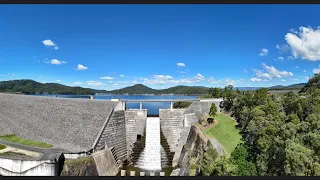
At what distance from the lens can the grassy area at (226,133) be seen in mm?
24500

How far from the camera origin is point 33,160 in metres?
19.5

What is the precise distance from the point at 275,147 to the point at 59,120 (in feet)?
67.1

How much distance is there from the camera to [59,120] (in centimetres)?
2922

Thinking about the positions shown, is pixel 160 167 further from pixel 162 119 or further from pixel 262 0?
pixel 262 0

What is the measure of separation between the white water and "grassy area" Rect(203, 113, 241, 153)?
200 inches

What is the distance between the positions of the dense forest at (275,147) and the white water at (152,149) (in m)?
8.32

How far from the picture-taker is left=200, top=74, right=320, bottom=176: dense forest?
48.1 ft

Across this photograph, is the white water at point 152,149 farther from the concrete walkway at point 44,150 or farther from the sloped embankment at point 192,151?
the concrete walkway at point 44,150

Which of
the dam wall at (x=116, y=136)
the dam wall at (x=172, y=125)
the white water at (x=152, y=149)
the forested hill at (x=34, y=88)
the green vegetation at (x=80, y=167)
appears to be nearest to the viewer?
the green vegetation at (x=80, y=167)

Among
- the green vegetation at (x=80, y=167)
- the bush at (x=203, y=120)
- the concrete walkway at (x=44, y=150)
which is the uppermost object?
the bush at (x=203, y=120)

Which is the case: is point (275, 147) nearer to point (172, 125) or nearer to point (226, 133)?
point (226, 133)

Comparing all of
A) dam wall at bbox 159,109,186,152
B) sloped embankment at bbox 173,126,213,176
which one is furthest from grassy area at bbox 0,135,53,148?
sloped embankment at bbox 173,126,213,176

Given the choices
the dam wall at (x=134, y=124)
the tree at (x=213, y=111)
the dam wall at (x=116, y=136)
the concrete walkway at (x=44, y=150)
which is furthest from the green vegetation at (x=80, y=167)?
the tree at (x=213, y=111)

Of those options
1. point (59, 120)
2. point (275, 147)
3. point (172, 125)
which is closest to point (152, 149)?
point (172, 125)
